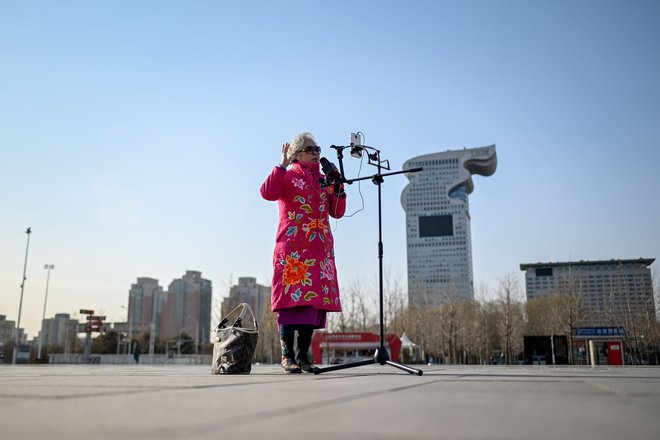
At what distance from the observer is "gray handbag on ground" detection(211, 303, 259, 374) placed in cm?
528

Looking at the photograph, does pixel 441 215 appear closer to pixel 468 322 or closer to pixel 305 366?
pixel 468 322

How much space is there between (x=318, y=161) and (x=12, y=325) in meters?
67.5

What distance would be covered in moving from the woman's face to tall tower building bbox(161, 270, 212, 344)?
234 feet

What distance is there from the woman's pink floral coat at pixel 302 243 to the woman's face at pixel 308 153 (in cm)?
8

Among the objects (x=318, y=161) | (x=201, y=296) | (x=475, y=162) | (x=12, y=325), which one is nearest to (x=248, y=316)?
(x=318, y=161)

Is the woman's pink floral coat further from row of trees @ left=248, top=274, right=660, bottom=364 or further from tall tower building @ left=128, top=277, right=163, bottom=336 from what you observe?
tall tower building @ left=128, top=277, right=163, bottom=336

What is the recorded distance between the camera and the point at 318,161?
572 cm

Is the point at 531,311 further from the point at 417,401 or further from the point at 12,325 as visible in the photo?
the point at 417,401

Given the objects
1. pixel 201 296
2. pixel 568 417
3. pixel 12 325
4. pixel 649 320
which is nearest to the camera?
pixel 568 417

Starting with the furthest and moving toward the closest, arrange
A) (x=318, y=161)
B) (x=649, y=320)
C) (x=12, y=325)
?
(x=12, y=325) → (x=649, y=320) → (x=318, y=161)

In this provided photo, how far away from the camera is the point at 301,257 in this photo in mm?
5133

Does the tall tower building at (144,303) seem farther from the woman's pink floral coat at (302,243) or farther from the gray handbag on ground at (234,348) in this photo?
the woman's pink floral coat at (302,243)

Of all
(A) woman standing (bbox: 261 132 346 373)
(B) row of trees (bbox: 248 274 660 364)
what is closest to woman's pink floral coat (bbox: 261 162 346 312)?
(A) woman standing (bbox: 261 132 346 373)

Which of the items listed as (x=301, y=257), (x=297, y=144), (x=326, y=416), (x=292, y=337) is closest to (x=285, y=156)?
(x=297, y=144)
